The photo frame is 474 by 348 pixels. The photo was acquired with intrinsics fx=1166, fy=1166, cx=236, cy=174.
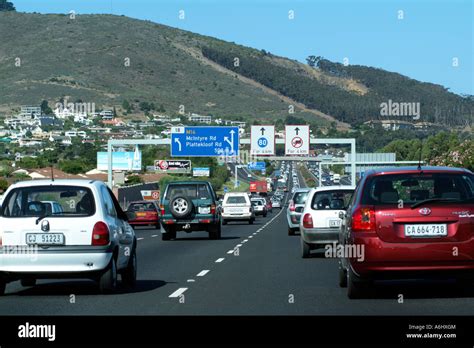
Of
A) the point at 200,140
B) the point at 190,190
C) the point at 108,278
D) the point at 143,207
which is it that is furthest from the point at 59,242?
the point at 200,140

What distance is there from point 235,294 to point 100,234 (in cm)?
213

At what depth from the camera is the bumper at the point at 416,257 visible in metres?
14.7

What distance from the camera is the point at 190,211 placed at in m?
35.7

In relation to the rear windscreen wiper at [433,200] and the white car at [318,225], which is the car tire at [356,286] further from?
the white car at [318,225]

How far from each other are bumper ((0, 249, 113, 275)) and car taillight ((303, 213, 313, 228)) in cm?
980

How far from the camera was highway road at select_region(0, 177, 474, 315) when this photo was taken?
46.9 feet

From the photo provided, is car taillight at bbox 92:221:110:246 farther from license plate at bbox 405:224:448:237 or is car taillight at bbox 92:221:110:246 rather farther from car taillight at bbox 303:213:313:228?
car taillight at bbox 303:213:313:228

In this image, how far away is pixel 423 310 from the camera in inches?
553

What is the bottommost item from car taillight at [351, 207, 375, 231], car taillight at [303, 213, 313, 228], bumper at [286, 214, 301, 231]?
bumper at [286, 214, 301, 231]

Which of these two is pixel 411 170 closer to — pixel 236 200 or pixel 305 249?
pixel 305 249

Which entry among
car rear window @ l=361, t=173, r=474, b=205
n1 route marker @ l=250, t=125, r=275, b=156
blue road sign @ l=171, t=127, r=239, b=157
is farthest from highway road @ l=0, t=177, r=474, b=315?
n1 route marker @ l=250, t=125, r=275, b=156

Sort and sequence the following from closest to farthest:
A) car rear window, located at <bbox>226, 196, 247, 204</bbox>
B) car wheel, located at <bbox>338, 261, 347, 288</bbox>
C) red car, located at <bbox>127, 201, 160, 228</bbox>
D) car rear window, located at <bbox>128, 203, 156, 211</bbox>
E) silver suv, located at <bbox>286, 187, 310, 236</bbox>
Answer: car wheel, located at <bbox>338, 261, 347, 288</bbox>
silver suv, located at <bbox>286, 187, 310, 236</bbox>
red car, located at <bbox>127, 201, 160, 228</bbox>
car rear window, located at <bbox>128, 203, 156, 211</bbox>
car rear window, located at <bbox>226, 196, 247, 204</bbox>

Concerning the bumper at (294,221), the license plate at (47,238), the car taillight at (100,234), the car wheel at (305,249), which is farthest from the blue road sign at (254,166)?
the license plate at (47,238)
